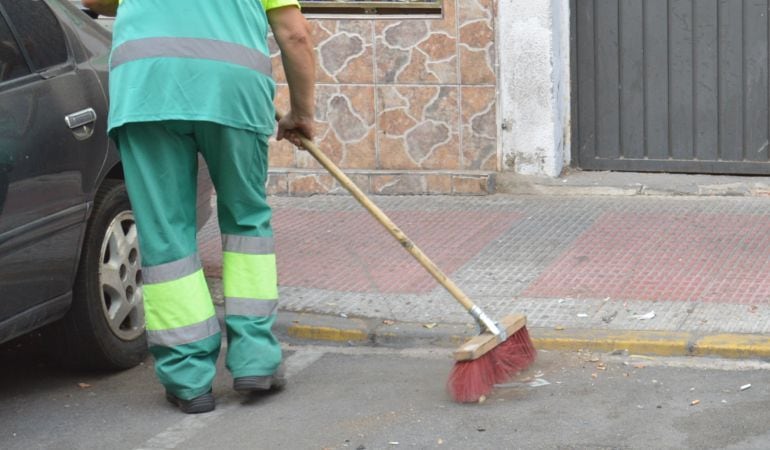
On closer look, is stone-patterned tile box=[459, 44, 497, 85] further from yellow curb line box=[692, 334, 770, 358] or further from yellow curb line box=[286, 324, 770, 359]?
yellow curb line box=[692, 334, 770, 358]

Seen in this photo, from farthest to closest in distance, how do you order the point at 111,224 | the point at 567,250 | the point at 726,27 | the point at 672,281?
the point at 726,27 < the point at 567,250 < the point at 672,281 < the point at 111,224

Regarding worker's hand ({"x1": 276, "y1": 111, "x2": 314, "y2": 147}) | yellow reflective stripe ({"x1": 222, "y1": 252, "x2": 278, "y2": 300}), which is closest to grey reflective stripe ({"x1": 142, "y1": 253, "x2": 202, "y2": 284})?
yellow reflective stripe ({"x1": 222, "y1": 252, "x2": 278, "y2": 300})

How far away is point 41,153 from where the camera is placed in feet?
16.6

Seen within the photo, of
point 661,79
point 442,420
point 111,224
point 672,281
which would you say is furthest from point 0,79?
point 661,79

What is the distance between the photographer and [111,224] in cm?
554

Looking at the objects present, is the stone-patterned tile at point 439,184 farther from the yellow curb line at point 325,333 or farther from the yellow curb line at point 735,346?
the yellow curb line at point 735,346

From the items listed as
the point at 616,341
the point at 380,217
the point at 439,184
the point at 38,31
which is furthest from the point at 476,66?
the point at 38,31

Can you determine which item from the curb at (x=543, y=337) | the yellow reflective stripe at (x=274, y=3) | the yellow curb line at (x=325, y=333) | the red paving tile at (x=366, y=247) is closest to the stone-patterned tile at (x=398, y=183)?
the red paving tile at (x=366, y=247)

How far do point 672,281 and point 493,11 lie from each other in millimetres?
2555

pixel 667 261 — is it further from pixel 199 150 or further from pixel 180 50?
pixel 180 50

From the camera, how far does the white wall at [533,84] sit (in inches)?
328

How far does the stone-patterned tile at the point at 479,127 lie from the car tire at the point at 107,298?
3.28 meters

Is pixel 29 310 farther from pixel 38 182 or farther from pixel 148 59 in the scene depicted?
pixel 148 59

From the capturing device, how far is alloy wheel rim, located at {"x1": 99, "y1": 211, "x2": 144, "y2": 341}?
550cm
